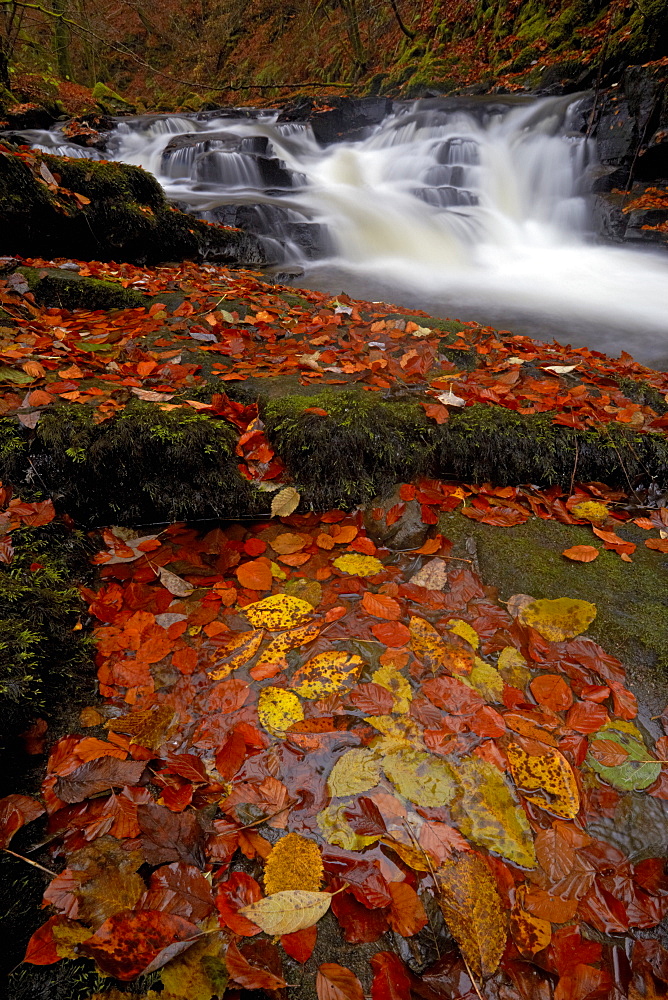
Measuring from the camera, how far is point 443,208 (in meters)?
9.91

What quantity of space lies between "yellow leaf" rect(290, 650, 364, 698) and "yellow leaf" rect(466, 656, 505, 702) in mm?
410

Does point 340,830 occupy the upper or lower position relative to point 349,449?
lower

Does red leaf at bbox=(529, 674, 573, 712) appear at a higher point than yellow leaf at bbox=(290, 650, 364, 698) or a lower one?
higher

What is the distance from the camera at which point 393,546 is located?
7.34 ft

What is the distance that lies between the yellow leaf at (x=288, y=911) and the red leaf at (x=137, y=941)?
139 mm

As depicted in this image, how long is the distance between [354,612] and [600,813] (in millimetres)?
1007

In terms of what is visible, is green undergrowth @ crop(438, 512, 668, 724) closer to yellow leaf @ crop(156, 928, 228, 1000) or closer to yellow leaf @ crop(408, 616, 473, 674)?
yellow leaf @ crop(408, 616, 473, 674)

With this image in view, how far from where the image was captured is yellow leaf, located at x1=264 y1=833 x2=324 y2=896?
1.21m

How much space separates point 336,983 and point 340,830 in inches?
11.7

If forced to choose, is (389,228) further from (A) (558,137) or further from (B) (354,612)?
(B) (354,612)

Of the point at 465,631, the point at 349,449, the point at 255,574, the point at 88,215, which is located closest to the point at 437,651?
the point at 465,631

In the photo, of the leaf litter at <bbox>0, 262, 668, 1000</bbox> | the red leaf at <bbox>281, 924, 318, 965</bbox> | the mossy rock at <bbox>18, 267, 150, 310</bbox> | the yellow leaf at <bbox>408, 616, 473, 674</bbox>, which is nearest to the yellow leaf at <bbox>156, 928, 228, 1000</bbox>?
the leaf litter at <bbox>0, 262, 668, 1000</bbox>

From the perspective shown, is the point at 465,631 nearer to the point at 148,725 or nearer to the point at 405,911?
the point at 405,911

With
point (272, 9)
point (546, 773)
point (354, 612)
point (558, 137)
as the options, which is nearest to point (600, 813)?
point (546, 773)
